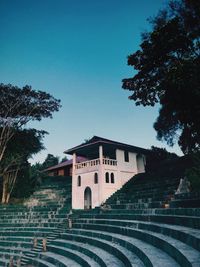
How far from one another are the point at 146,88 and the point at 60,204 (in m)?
13.5

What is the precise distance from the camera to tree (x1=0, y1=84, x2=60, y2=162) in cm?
2430

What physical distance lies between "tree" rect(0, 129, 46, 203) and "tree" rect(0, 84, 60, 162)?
5.47ft

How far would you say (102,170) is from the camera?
69.5 ft

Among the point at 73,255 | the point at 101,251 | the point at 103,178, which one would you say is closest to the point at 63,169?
the point at 103,178

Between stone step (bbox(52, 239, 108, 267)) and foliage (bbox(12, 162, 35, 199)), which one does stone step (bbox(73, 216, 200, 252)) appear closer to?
stone step (bbox(52, 239, 108, 267))

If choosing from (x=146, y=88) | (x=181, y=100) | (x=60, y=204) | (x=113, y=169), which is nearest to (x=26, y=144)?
(x=60, y=204)

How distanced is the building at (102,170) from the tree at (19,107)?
533cm

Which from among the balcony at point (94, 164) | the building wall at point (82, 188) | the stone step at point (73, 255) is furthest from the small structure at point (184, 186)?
the building wall at point (82, 188)

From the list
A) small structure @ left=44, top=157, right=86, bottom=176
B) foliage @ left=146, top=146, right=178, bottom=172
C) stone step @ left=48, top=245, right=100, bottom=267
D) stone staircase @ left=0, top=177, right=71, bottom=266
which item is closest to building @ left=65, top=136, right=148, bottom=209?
stone staircase @ left=0, top=177, right=71, bottom=266

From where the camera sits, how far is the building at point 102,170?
69.0 feet

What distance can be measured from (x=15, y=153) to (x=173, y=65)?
21.7 metres

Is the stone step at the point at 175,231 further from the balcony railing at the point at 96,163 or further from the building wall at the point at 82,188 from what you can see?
the balcony railing at the point at 96,163

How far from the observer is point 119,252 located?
8125 millimetres

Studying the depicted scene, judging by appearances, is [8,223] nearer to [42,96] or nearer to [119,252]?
[42,96]
